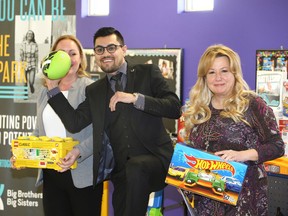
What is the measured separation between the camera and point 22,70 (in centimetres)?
372

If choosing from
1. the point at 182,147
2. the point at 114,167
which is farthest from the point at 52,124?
the point at 182,147

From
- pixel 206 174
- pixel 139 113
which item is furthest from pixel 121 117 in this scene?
pixel 206 174

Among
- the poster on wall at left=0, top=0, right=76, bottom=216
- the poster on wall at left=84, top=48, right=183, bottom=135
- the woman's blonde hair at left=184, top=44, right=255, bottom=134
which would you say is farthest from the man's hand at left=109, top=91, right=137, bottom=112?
the poster on wall at left=84, top=48, right=183, bottom=135

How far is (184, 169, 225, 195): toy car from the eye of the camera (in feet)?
6.63

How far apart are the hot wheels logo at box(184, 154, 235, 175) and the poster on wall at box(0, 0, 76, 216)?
6.06 ft

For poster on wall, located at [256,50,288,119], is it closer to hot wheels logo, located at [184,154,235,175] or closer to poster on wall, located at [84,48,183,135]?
poster on wall, located at [84,48,183,135]

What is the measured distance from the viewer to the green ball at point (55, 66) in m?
2.43

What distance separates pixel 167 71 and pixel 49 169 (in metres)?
2.06

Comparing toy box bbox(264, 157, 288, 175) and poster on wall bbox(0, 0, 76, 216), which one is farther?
poster on wall bbox(0, 0, 76, 216)

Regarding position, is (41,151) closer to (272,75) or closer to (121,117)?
(121,117)

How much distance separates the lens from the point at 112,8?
15.5 ft

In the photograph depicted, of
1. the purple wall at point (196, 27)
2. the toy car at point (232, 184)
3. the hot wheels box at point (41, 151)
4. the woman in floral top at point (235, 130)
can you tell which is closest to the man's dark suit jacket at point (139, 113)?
the hot wheels box at point (41, 151)

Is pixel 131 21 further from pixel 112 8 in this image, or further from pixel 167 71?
pixel 167 71

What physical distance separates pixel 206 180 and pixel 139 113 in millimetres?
580
